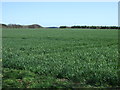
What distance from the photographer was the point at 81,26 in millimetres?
123250

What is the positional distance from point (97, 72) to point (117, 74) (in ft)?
2.83

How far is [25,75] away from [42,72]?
2.77ft

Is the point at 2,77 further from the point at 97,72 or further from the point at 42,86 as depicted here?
the point at 97,72

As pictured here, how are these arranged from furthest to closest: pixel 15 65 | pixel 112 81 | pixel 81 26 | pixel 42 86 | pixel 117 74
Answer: pixel 81 26 → pixel 15 65 → pixel 117 74 → pixel 112 81 → pixel 42 86

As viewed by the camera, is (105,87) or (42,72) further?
(42,72)

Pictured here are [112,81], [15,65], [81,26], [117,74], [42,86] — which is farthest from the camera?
[81,26]

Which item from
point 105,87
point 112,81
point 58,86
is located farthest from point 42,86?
point 112,81

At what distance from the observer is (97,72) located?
33.2 feet

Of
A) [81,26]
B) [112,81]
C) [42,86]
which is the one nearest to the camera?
[42,86]

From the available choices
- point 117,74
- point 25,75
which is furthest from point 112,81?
point 25,75

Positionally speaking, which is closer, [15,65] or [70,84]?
[70,84]

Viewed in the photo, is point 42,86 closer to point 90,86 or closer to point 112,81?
point 90,86

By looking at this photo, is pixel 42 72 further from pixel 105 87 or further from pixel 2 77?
pixel 105 87

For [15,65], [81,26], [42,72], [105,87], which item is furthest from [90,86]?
[81,26]
